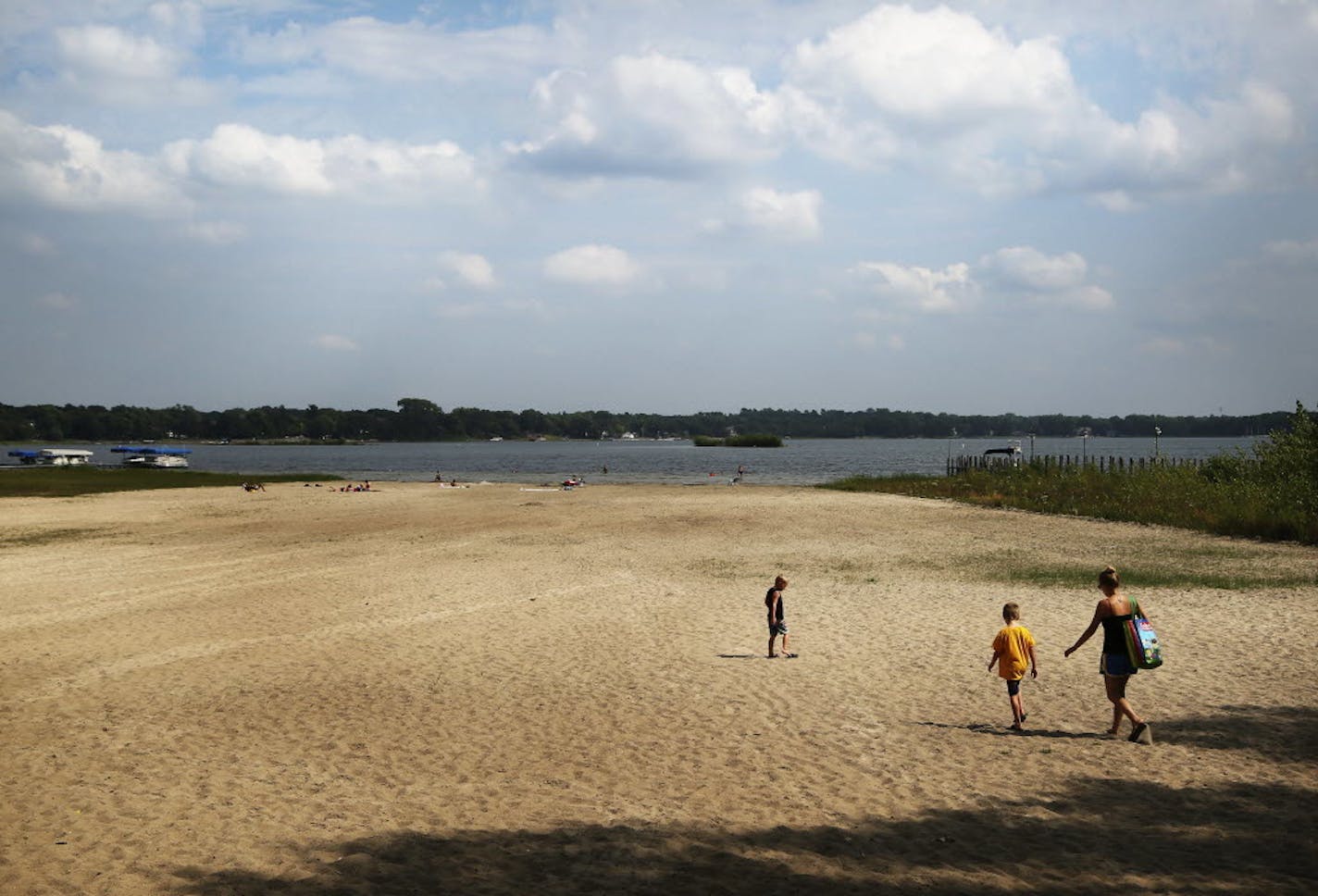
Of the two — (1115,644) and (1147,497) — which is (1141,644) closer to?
(1115,644)

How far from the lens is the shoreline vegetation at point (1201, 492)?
3206 centimetres

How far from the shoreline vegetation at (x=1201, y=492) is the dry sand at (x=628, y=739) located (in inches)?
321

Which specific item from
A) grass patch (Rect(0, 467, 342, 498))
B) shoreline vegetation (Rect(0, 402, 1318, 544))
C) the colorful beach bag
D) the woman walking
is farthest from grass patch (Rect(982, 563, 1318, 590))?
grass patch (Rect(0, 467, 342, 498))

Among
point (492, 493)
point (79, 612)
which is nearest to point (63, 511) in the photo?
point (492, 493)

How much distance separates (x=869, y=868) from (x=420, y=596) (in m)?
15.1

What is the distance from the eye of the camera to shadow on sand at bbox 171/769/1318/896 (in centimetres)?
763

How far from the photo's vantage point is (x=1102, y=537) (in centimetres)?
3206

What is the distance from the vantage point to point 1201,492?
39.0 metres

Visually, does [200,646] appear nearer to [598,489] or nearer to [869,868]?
[869,868]

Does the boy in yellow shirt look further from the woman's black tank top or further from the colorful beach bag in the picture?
the colorful beach bag

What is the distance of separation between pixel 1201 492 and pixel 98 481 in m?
65.4

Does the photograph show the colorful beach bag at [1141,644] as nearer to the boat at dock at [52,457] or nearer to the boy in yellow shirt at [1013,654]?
the boy in yellow shirt at [1013,654]

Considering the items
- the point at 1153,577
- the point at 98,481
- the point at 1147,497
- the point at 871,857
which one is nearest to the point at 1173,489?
the point at 1147,497

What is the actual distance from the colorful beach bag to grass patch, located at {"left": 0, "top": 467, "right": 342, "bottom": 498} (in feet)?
188
